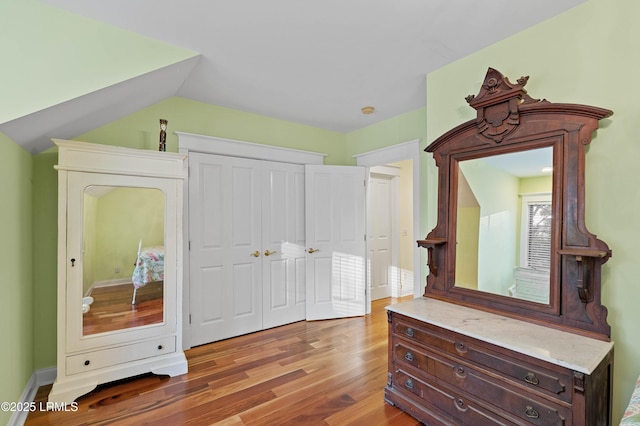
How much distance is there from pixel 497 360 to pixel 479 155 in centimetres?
131

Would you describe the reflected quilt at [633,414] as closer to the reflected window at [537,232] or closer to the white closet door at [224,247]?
the reflected window at [537,232]

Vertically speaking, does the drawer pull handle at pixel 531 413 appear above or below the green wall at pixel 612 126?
below

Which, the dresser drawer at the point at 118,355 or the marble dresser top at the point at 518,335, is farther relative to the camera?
the dresser drawer at the point at 118,355

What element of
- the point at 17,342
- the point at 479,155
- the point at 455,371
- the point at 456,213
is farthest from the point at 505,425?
the point at 17,342

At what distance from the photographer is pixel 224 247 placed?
3.20 m

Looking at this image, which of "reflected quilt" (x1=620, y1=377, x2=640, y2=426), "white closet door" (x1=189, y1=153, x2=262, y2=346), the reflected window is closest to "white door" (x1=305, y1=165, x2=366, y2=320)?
"white closet door" (x1=189, y1=153, x2=262, y2=346)

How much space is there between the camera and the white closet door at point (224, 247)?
303cm

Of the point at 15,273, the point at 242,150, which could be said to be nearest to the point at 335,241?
the point at 242,150

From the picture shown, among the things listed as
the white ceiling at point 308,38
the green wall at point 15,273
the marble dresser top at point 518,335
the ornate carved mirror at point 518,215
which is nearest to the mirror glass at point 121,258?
the green wall at point 15,273

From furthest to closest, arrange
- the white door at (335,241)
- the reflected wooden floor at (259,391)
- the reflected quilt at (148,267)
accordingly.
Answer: the white door at (335,241), the reflected quilt at (148,267), the reflected wooden floor at (259,391)

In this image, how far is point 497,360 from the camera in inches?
59.2

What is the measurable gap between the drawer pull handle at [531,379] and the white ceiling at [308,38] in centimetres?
198

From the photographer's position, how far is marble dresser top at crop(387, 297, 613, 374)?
1316 mm

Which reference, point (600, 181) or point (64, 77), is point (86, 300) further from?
point (600, 181)
